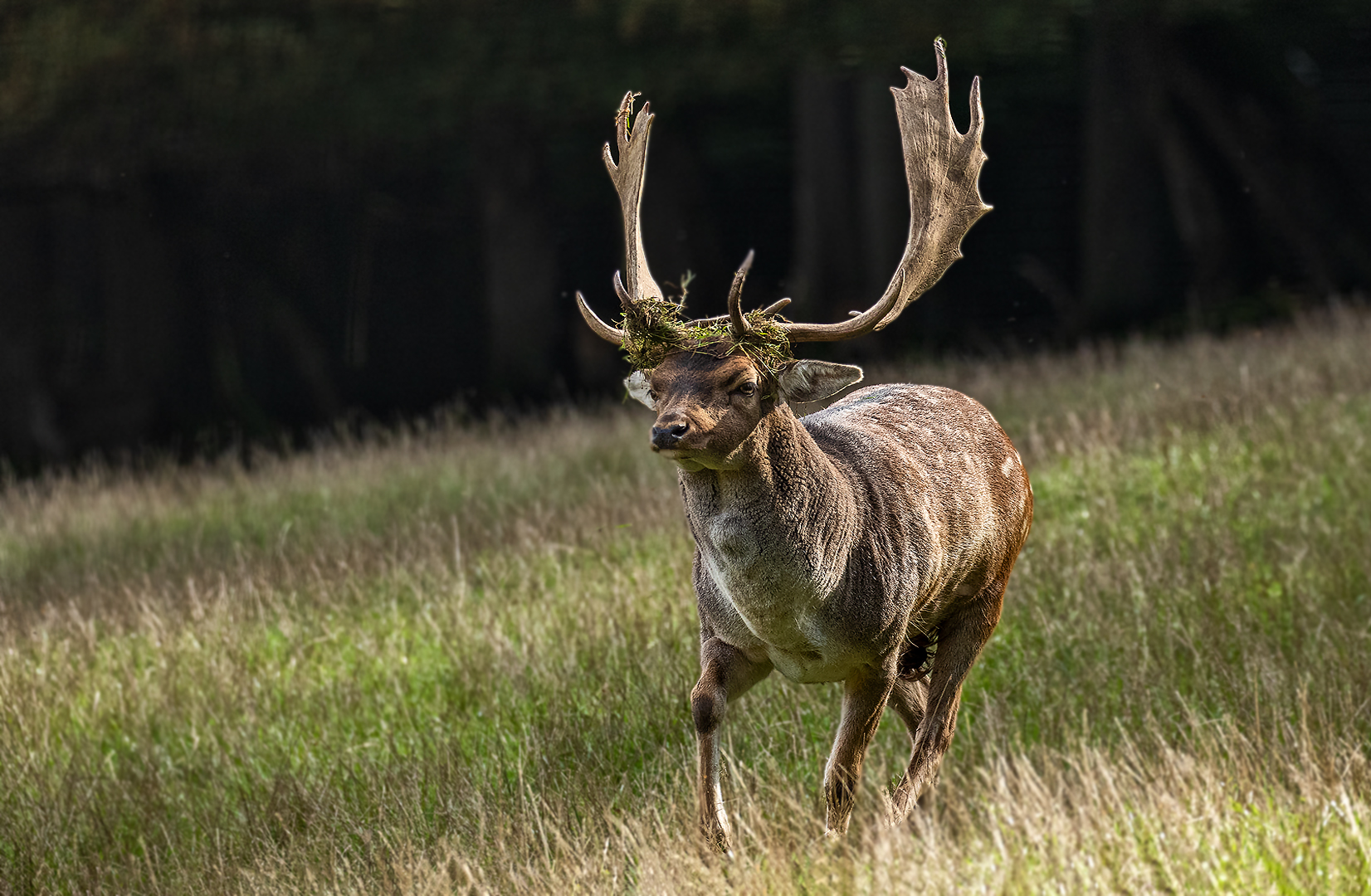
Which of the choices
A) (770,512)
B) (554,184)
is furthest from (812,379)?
(554,184)

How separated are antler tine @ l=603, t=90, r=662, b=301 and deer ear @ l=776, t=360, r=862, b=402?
53 centimetres

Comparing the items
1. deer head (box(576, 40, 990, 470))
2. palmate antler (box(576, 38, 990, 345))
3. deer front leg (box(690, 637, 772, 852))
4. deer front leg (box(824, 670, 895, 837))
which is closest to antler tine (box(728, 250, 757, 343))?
deer head (box(576, 40, 990, 470))

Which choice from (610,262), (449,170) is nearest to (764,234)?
(610,262)

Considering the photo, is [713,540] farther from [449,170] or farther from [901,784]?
[449,170]

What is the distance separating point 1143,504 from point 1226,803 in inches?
174

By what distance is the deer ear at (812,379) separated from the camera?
3.31 m

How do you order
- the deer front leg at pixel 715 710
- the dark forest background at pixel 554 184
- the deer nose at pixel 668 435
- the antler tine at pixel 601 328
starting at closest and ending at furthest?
the deer nose at pixel 668 435 → the deer front leg at pixel 715 710 → the antler tine at pixel 601 328 → the dark forest background at pixel 554 184

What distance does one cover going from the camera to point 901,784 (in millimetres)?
3672

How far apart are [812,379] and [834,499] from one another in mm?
297

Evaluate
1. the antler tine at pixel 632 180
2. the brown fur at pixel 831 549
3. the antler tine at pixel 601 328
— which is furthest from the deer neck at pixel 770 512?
the antler tine at pixel 632 180

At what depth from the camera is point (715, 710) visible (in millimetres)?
3406

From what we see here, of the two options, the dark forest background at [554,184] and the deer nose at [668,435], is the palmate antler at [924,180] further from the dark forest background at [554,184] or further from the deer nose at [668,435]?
the dark forest background at [554,184]

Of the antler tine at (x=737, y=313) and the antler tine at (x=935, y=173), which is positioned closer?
the antler tine at (x=737, y=313)

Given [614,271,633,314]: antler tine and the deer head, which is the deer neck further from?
[614,271,633,314]: antler tine
